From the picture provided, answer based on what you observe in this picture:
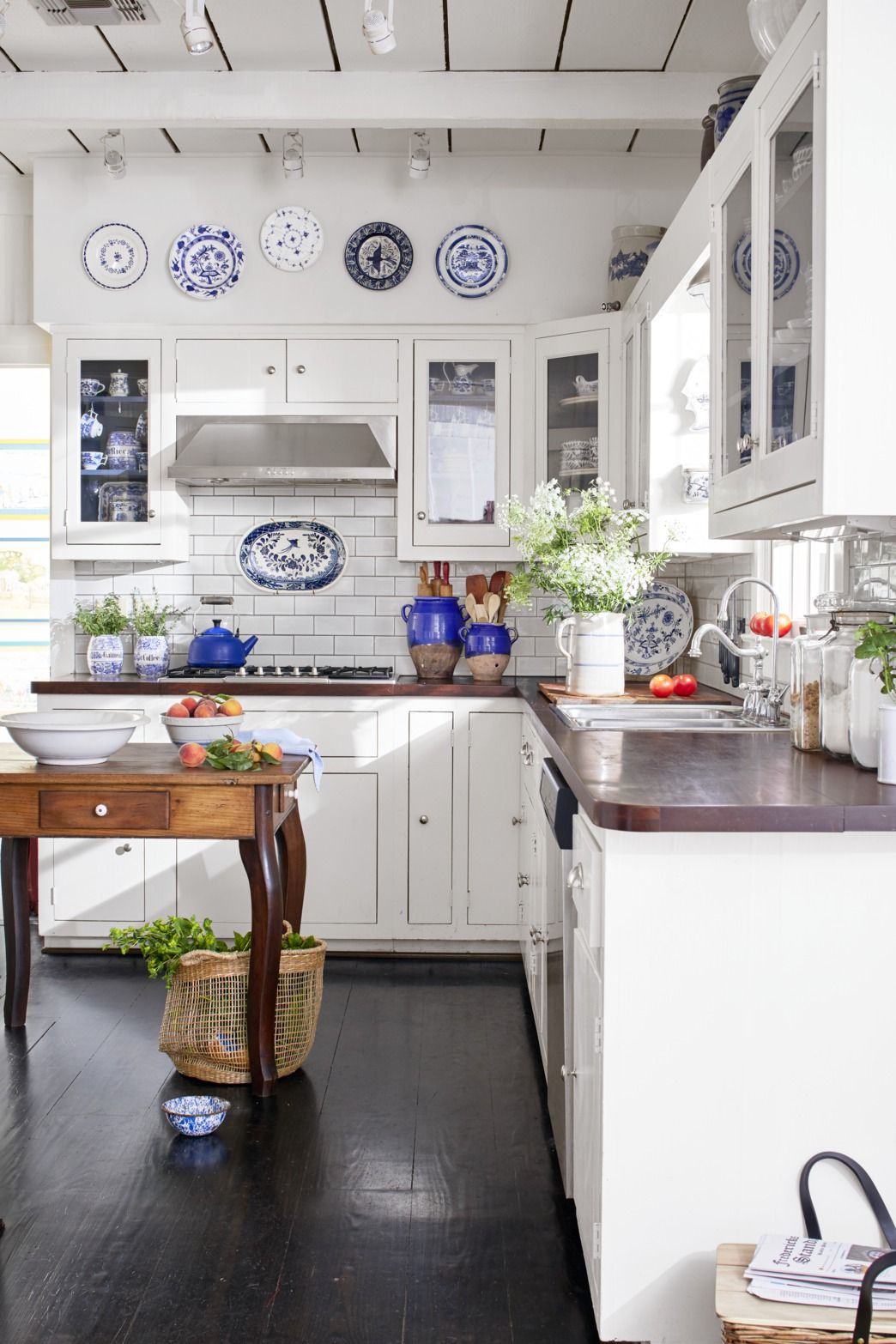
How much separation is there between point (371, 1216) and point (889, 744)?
1.38 meters

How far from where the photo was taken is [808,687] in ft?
8.23

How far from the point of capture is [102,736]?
2.92 m

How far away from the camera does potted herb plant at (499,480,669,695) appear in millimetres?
3494

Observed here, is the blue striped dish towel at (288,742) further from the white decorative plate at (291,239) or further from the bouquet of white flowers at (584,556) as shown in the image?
the white decorative plate at (291,239)

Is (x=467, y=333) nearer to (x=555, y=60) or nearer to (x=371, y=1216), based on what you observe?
(x=555, y=60)

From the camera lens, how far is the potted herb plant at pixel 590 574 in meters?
3.49

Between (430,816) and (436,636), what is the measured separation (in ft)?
2.29

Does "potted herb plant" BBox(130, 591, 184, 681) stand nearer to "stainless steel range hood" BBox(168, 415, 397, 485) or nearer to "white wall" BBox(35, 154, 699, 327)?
"stainless steel range hood" BBox(168, 415, 397, 485)

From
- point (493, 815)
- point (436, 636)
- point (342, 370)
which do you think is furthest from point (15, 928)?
point (342, 370)

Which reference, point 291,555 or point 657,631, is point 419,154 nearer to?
point 291,555

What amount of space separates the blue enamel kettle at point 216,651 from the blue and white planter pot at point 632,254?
74.8 inches

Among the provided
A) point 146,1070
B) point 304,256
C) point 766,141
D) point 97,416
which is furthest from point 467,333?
point 146,1070

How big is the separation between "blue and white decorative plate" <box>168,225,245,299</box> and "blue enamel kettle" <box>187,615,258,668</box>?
1294 millimetres

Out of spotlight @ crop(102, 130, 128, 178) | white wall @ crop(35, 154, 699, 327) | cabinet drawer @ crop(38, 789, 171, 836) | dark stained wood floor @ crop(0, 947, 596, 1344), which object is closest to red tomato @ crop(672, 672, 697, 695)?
dark stained wood floor @ crop(0, 947, 596, 1344)
